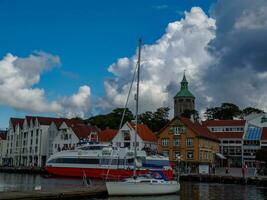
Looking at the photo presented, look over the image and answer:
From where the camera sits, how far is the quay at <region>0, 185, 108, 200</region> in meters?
32.2

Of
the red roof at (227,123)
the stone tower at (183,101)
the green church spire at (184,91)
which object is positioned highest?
the green church spire at (184,91)

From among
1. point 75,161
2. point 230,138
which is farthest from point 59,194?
point 230,138

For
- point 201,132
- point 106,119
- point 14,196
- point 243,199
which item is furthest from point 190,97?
point 14,196

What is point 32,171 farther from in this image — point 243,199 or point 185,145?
point 243,199

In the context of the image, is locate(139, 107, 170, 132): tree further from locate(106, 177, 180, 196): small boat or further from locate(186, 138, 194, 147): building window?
locate(106, 177, 180, 196): small boat

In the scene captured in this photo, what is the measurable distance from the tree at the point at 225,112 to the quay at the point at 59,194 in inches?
4758

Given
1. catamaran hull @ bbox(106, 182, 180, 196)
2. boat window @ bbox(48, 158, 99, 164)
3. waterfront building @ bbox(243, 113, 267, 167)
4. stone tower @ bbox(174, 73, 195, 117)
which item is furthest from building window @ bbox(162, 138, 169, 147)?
stone tower @ bbox(174, 73, 195, 117)

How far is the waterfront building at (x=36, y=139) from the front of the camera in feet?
371

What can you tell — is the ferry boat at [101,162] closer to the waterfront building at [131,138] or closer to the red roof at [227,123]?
the waterfront building at [131,138]

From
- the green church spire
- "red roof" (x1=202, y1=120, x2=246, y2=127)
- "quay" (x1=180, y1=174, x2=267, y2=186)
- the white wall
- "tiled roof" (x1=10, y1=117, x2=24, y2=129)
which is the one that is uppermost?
the green church spire

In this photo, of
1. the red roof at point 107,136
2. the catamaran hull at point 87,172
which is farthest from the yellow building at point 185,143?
the catamaran hull at point 87,172

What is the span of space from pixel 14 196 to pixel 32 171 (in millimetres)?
62076

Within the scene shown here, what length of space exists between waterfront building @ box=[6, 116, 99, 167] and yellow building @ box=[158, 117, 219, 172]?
2335 centimetres

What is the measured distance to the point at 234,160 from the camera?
10712 cm
